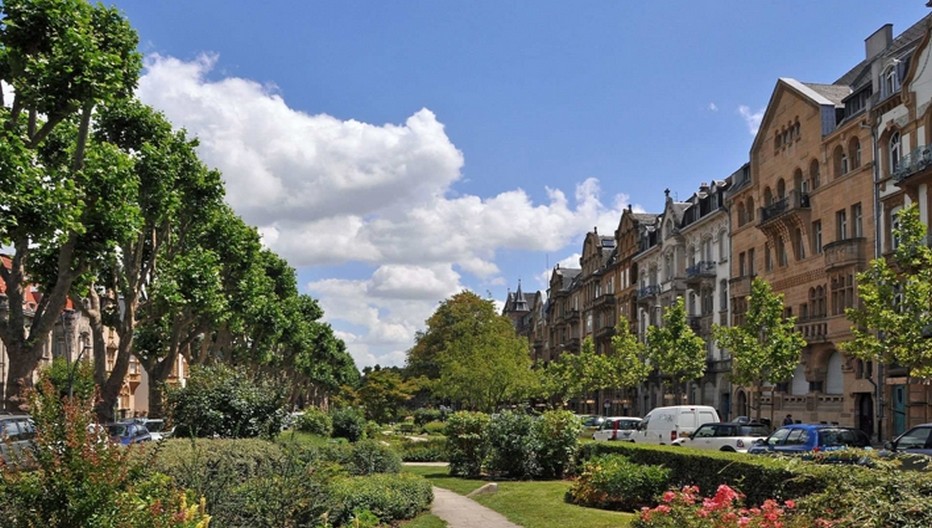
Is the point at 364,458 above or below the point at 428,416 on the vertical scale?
above

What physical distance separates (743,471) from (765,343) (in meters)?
27.1

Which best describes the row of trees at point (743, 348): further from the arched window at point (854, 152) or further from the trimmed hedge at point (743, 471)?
the trimmed hedge at point (743, 471)

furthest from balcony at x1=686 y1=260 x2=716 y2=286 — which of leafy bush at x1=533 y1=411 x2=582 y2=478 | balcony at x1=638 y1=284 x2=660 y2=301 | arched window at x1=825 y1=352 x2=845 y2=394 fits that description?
leafy bush at x1=533 y1=411 x2=582 y2=478

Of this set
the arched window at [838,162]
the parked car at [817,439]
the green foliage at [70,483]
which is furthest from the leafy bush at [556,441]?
the arched window at [838,162]

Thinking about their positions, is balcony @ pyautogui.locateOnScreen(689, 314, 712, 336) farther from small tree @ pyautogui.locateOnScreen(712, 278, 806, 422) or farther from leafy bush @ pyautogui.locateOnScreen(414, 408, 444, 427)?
leafy bush @ pyautogui.locateOnScreen(414, 408, 444, 427)

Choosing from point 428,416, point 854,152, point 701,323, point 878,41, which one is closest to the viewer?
point 854,152

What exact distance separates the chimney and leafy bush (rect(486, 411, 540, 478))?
2906cm

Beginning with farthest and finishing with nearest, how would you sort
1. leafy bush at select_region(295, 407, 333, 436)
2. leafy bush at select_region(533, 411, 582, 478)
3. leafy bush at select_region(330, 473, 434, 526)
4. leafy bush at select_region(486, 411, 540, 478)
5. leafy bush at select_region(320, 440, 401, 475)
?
leafy bush at select_region(295, 407, 333, 436), leafy bush at select_region(486, 411, 540, 478), leafy bush at select_region(533, 411, 582, 478), leafy bush at select_region(320, 440, 401, 475), leafy bush at select_region(330, 473, 434, 526)

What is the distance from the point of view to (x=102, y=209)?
20891mm

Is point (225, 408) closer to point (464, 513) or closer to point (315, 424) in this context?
point (464, 513)

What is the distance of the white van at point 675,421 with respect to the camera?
34.2 m

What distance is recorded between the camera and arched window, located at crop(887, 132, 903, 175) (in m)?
36.1

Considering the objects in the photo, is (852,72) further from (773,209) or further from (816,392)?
(816,392)

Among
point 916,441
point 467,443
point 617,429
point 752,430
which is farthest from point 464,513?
point 617,429
